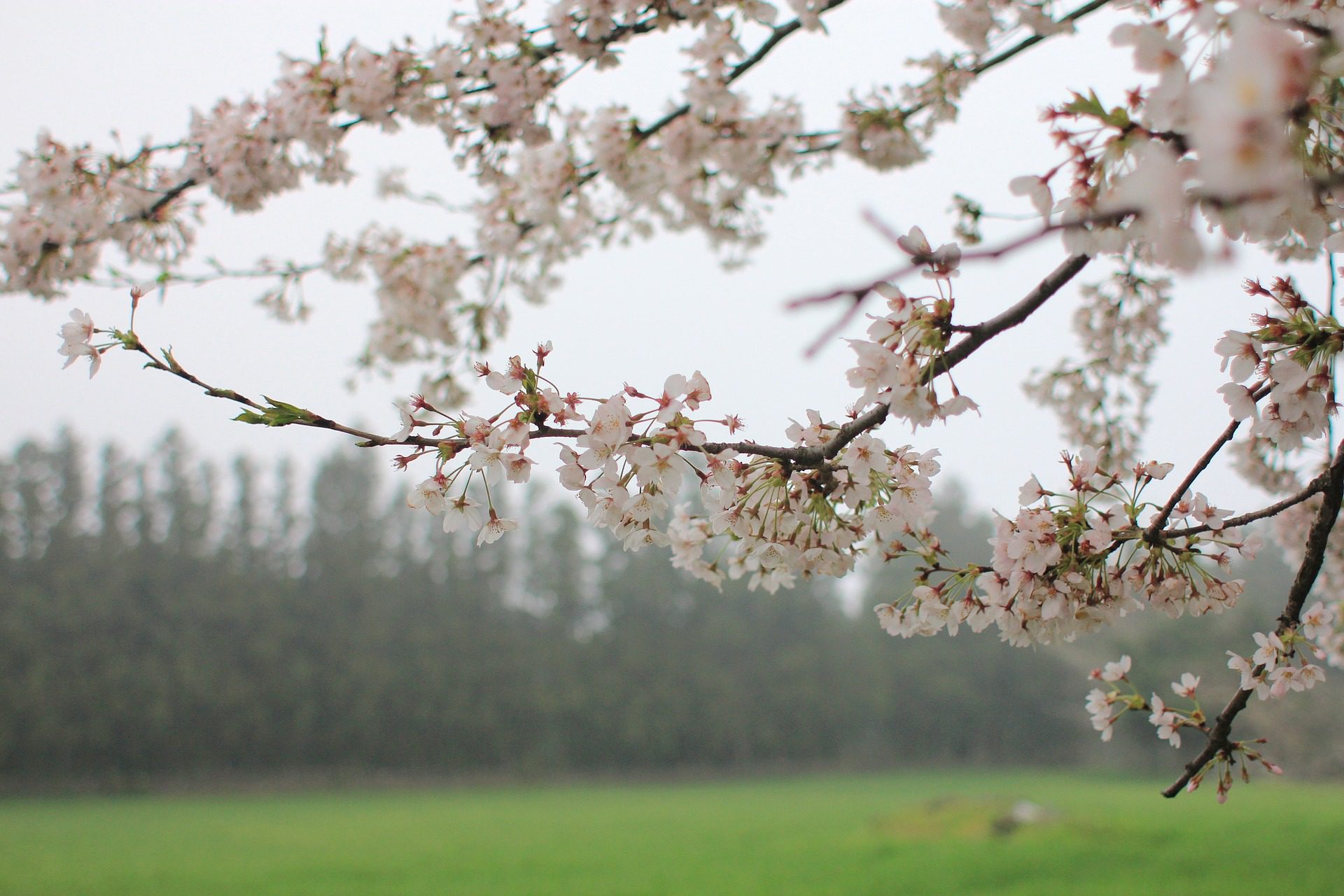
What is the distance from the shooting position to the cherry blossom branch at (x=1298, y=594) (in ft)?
5.41

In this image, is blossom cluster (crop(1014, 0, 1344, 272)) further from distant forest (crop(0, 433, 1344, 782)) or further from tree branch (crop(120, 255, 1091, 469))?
distant forest (crop(0, 433, 1344, 782))

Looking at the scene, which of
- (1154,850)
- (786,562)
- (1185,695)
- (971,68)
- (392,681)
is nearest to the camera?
(786,562)

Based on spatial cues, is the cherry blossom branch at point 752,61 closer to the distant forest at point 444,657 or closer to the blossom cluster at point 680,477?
the blossom cluster at point 680,477

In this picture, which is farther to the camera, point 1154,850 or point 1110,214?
point 1154,850

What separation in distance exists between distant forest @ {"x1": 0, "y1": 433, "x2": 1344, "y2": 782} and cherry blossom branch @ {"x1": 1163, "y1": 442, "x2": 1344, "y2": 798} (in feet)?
69.2

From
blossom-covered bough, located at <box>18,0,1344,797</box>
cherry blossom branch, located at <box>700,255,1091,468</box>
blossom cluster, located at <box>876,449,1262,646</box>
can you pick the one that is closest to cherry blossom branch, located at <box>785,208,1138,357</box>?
blossom-covered bough, located at <box>18,0,1344,797</box>

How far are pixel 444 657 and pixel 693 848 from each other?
20.3 metres

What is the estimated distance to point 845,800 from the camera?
2205 cm

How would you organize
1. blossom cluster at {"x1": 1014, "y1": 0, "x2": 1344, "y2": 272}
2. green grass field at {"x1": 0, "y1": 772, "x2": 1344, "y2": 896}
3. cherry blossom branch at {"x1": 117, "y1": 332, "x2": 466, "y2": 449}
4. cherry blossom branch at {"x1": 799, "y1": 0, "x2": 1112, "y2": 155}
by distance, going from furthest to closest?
green grass field at {"x1": 0, "y1": 772, "x2": 1344, "y2": 896} < cherry blossom branch at {"x1": 799, "y1": 0, "x2": 1112, "y2": 155} < cherry blossom branch at {"x1": 117, "y1": 332, "x2": 466, "y2": 449} < blossom cluster at {"x1": 1014, "y1": 0, "x2": 1344, "y2": 272}

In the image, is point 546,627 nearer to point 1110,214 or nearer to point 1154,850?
point 1154,850

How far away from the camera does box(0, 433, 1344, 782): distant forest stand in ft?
84.4

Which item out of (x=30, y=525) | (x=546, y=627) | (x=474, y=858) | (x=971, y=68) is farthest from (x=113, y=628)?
(x=971, y=68)

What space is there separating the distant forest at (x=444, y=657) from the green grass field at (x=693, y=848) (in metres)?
5.04

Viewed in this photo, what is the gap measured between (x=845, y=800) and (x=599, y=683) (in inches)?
511
